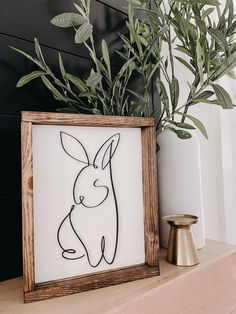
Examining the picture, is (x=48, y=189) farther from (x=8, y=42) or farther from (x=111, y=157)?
(x=8, y=42)

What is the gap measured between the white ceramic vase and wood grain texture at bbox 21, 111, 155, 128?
205 millimetres

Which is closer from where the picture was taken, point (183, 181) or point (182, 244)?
point (182, 244)

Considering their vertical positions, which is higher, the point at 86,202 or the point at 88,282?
the point at 86,202

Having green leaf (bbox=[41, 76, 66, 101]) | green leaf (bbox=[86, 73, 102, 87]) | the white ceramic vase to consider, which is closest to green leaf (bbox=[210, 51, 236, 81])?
the white ceramic vase

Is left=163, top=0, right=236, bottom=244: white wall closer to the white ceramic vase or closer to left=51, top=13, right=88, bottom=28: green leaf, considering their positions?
the white ceramic vase

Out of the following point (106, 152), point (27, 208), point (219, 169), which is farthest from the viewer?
point (219, 169)

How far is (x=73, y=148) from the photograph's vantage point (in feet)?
1.94

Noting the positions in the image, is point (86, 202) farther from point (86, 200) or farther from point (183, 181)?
point (183, 181)

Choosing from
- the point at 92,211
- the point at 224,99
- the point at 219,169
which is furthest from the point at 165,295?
the point at 219,169

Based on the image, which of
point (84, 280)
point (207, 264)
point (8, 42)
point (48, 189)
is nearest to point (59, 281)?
point (84, 280)

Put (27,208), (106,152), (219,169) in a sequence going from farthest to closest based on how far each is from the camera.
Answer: (219,169), (106,152), (27,208)

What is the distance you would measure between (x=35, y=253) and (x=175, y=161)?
1.61ft

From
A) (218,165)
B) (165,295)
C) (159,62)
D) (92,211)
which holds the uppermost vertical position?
(159,62)

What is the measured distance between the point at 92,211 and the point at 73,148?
151 mm
